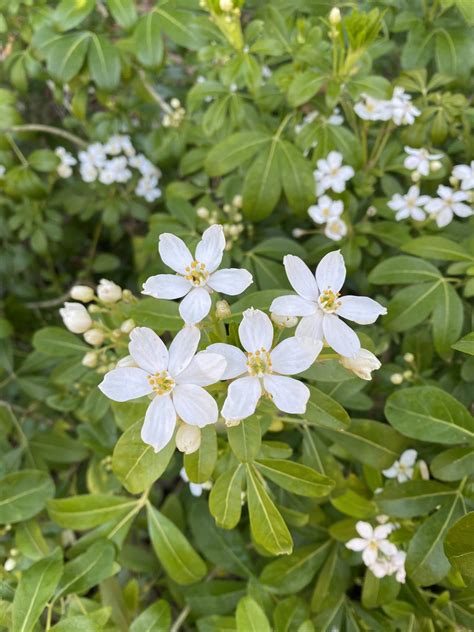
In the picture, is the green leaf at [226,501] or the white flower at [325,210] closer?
the green leaf at [226,501]

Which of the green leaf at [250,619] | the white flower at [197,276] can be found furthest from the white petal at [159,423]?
the green leaf at [250,619]

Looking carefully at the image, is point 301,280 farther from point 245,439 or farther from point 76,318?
point 76,318

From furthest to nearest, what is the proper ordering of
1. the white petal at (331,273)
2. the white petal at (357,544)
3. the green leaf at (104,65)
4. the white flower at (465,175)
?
the green leaf at (104,65), the white flower at (465,175), the white petal at (357,544), the white petal at (331,273)

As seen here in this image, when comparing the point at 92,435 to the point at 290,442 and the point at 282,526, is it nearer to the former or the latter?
the point at 290,442

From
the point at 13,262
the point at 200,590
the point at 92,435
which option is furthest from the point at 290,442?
the point at 13,262

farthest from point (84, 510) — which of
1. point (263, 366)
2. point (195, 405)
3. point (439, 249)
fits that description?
point (439, 249)

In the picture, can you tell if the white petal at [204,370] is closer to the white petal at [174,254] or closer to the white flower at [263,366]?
the white flower at [263,366]
